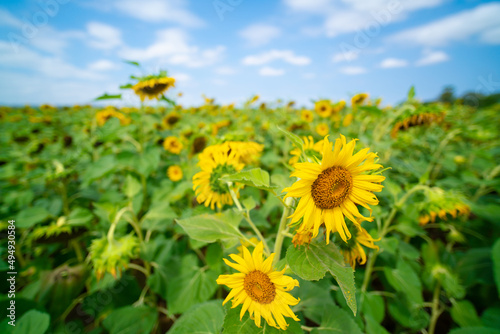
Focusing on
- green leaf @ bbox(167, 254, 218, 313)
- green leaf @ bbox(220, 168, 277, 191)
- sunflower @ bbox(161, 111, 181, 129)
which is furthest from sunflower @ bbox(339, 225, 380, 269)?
sunflower @ bbox(161, 111, 181, 129)

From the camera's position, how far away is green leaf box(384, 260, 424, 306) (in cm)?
152

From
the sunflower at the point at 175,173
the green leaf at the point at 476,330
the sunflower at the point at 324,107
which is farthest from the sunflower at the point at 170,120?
the green leaf at the point at 476,330

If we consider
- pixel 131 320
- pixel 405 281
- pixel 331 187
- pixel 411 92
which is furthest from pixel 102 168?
pixel 411 92

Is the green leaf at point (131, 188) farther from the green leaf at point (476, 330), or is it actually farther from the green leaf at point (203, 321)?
the green leaf at point (476, 330)

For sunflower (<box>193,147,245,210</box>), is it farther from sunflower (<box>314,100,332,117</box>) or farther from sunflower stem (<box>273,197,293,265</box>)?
sunflower (<box>314,100,332,117</box>)

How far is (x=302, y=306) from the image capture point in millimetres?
1211

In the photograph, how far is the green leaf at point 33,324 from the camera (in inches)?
50.4

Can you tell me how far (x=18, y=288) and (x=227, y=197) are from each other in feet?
8.32

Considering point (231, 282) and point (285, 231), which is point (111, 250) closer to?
point (231, 282)

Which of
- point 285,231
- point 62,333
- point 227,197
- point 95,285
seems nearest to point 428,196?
point 285,231

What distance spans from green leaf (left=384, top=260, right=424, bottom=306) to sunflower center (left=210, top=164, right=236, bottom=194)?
136 cm

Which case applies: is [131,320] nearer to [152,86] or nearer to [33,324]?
[33,324]

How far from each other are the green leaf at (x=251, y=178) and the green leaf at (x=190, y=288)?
0.95m

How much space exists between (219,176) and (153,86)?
Answer: 1.33m
